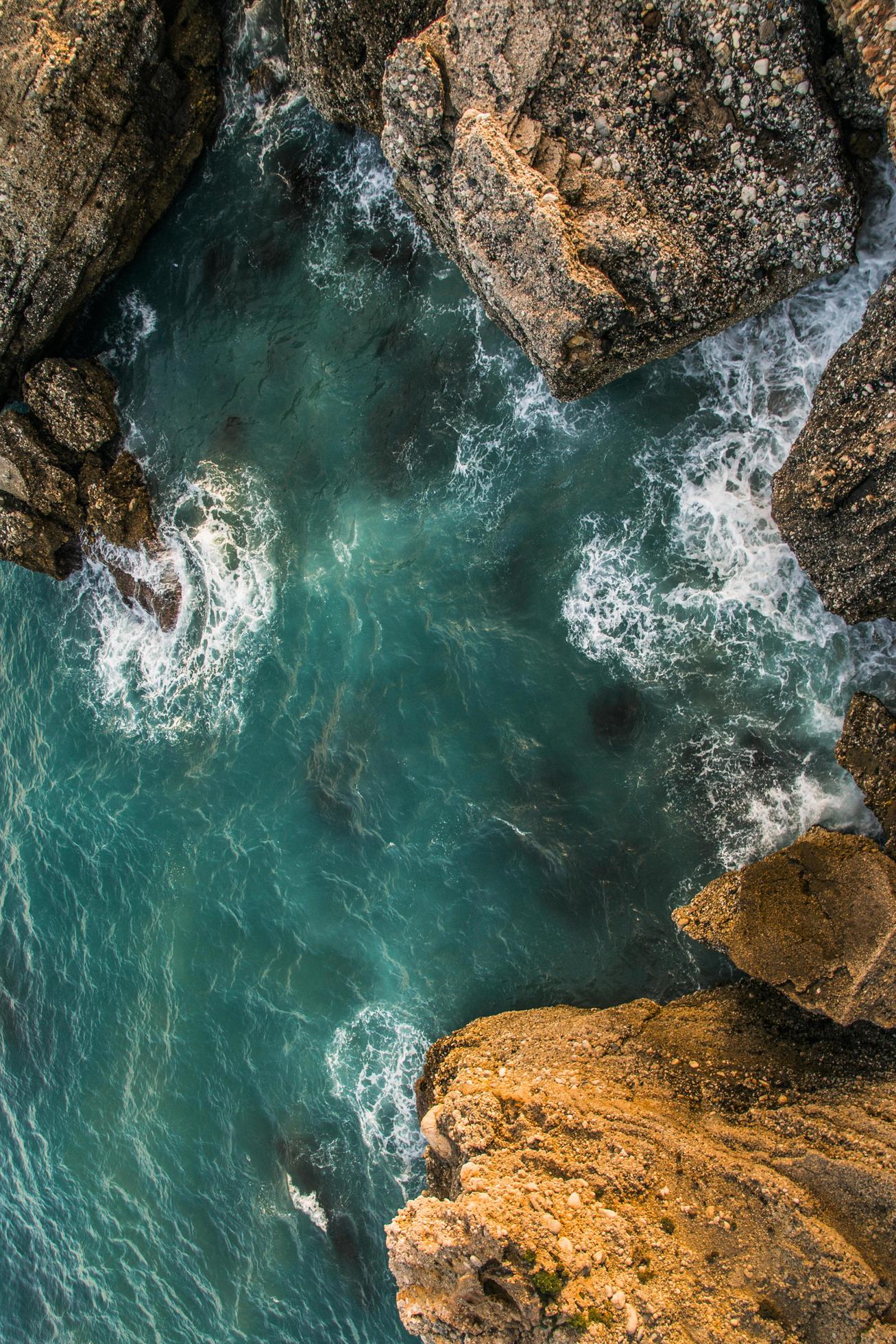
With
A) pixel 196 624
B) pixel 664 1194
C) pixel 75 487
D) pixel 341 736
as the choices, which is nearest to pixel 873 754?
pixel 664 1194

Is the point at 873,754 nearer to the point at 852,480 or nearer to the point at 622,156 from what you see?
the point at 852,480

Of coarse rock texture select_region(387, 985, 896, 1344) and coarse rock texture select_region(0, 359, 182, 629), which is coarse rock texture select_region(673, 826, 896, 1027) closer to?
coarse rock texture select_region(387, 985, 896, 1344)

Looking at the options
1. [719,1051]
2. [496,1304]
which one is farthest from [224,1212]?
[719,1051]

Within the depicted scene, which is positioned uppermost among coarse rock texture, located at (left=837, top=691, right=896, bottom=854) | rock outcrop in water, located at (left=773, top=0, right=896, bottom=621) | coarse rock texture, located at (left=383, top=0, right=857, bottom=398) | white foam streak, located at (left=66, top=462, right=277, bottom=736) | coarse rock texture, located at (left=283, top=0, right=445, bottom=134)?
coarse rock texture, located at (left=283, top=0, right=445, bottom=134)

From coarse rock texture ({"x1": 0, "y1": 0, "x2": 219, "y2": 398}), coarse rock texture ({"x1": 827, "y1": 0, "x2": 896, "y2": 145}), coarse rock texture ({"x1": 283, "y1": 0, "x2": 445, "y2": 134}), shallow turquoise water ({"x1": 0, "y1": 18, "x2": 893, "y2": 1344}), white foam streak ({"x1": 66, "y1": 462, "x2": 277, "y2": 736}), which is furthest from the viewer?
white foam streak ({"x1": 66, "y1": 462, "x2": 277, "y2": 736})

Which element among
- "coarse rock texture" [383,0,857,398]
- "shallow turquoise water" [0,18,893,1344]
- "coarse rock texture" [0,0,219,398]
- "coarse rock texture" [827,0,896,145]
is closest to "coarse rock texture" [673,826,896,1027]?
"shallow turquoise water" [0,18,893,1344]

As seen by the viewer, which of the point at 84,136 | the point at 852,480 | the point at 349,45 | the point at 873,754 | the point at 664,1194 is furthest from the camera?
the point at 84,136
